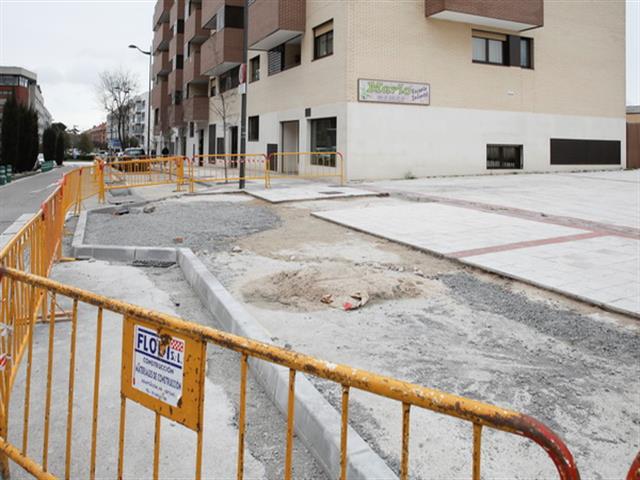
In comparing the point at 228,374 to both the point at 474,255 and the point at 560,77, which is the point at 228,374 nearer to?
the point at 474,255

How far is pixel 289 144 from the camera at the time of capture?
27.8m

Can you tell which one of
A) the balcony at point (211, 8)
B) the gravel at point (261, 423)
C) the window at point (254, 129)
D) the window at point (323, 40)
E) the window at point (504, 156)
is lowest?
the gravel at point (261, 423)

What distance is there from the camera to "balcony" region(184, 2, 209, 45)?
3838 cm

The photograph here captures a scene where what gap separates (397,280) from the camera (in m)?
6.63

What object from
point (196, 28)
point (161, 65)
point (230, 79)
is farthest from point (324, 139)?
point (161, 65)

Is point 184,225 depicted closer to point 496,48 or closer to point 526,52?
point 496,48

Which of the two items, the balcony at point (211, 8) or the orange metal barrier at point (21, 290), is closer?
the orange metal barrier at point (21, 290)

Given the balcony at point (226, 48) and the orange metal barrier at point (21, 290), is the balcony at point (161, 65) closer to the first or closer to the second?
the balcony at point (226, 48)

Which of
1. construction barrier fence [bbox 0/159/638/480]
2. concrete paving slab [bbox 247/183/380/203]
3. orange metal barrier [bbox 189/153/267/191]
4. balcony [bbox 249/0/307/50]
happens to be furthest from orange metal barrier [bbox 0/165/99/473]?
balcony [bbox 249/0/307/50]

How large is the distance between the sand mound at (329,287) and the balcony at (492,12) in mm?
18327

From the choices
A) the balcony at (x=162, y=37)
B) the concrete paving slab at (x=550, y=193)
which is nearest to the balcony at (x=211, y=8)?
the concrete paving slab at (x=550, y=193)

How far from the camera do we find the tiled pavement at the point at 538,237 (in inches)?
265

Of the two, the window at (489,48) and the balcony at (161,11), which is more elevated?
the balcony at (161,11)

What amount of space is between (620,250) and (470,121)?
55.8ft
